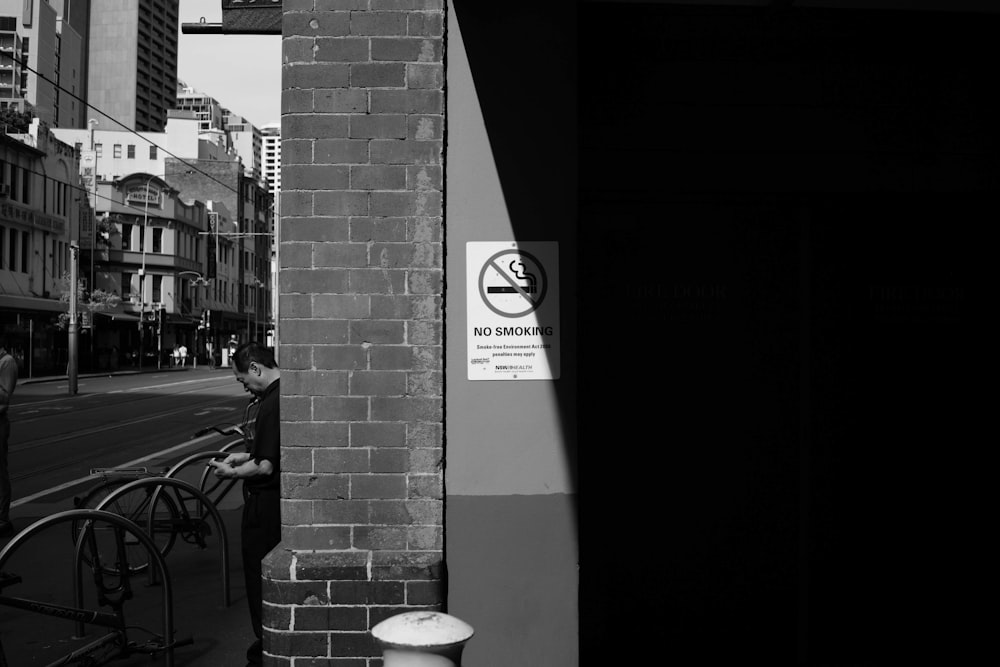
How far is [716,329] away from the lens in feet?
17.5

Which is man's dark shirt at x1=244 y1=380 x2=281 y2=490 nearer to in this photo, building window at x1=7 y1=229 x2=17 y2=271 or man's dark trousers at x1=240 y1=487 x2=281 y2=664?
man's dark trousers at x1=240 y1=487 x2=281 y2=664

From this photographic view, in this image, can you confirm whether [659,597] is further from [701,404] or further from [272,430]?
[272,430]

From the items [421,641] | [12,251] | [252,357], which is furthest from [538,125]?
[12,251]

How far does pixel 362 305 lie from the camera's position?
416 cm

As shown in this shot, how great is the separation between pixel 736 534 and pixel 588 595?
883 millimetres

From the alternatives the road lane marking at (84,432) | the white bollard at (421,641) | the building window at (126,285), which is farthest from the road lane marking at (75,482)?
the building window at (126,285)

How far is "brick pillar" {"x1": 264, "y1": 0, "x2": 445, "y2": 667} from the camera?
4141 millimetres

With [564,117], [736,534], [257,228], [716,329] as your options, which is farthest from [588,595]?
[257,228]

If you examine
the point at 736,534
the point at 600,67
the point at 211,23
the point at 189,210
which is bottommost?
the point at 736,534

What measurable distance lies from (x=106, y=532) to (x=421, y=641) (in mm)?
4765

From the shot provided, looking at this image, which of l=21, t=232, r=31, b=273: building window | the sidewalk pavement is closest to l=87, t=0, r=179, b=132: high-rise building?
l=21, t=232, r=31, b=273: building window

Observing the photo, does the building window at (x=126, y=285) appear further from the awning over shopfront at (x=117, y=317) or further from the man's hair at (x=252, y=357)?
the man's hair at (x=252, y=357)

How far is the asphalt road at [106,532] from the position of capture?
597 centimetres

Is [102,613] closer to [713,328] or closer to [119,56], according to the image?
[713,328]
